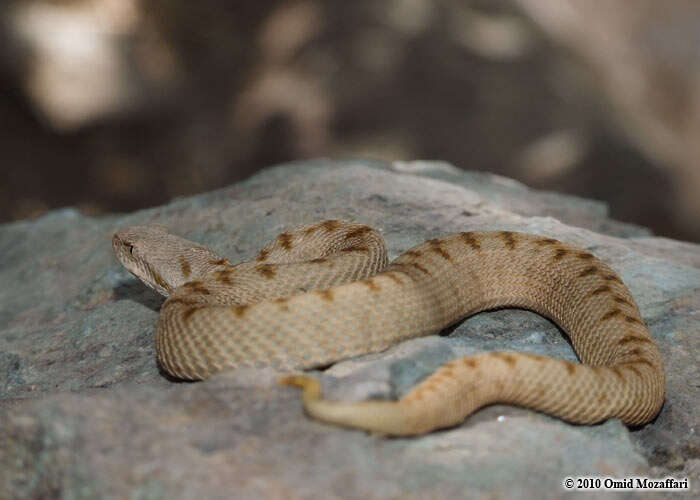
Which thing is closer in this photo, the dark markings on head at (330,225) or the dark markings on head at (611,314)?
the dark markings on head at (611,314)

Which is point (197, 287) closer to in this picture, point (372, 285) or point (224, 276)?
point (224, 276)

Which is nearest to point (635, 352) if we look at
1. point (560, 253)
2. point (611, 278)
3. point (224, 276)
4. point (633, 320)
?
point (633, 320)

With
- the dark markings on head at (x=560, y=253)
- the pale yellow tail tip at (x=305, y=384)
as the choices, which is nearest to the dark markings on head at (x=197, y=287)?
the pale yellow tail tip at (x=305, y=384)

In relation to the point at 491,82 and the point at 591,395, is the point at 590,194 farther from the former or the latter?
the point at 591,395

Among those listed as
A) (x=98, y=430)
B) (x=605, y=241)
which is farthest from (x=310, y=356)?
(x=605, y=241)

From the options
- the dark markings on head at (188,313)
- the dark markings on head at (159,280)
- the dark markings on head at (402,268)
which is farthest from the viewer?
the dark markings on head at (159,280)

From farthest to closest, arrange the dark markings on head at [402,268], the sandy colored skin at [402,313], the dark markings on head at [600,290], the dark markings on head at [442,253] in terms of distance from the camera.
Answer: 1. the dark markings on head at [442,253]
2. the dark markings on head at [600,290]
3. the dark markings on head at [402,268]
4. the sandy colored skin at [402,313]

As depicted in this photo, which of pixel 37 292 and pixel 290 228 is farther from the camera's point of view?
pixel 37 292

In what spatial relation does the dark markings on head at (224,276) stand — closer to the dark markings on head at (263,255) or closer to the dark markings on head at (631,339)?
the dark markings on head at (263,255)
